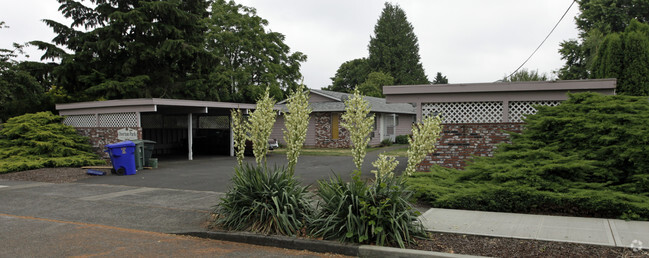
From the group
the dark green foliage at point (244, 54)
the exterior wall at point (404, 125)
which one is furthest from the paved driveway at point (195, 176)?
the exterior wall at point (404, 125)

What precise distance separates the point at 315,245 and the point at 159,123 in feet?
62.6

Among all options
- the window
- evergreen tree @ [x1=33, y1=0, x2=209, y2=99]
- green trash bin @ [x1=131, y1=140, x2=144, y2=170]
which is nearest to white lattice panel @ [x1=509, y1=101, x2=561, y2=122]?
green trash bin @ [x1=131, y1=140, x2=144, y2=170]

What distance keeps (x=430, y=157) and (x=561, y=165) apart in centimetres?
391

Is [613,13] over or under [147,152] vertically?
over

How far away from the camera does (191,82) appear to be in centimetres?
2575

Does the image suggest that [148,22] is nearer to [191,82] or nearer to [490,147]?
[191,82]

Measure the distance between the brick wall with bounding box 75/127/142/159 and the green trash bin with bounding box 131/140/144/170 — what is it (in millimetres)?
2445

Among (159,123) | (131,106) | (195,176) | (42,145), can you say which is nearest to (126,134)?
(131,106)

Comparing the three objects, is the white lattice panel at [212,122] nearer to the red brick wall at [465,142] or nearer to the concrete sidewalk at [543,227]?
the red brick wall at [465,142]

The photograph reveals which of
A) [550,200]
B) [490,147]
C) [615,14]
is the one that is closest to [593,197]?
[550,200]

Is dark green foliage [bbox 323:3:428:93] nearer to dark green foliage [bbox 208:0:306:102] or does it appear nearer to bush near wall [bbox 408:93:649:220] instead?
dark green foliage [bbox 208:0:306:102]

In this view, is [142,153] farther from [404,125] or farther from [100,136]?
[404,125]

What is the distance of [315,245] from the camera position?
5316 millimetres

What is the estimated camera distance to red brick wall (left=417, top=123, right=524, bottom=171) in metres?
10.1
